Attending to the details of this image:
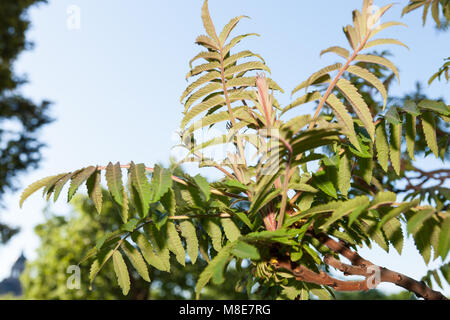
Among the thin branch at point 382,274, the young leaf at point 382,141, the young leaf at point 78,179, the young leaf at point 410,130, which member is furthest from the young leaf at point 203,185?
the young leaf at point 410,130

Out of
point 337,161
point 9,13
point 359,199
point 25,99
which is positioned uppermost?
point 9,13

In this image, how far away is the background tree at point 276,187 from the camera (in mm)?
999

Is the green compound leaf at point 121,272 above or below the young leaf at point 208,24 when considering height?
below

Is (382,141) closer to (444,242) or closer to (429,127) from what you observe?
(429,127)

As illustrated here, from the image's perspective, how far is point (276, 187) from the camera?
45.0 inches

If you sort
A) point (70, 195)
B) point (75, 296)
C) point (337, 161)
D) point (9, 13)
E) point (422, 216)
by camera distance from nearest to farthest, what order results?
point (422, 216) → point (70, 195) → point (337, 161) → point (75, 296) → point (9, 13)

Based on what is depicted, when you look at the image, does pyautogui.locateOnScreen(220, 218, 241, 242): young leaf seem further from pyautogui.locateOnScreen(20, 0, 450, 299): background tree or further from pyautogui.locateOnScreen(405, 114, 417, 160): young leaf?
pyautogui.locateOnScreen(405, 114, 417, 160): young leaf

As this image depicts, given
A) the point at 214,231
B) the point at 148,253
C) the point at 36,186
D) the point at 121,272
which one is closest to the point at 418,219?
Answer: the point at 214,231

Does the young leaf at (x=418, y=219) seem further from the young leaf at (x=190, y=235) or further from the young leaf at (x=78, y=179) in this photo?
the young leaf at (x=78, y=179)

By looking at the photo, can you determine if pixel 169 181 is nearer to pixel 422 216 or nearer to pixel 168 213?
Result: pixel 168 213

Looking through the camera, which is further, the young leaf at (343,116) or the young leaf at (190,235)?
the young leaf at (190,235)

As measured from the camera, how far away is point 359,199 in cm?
96
